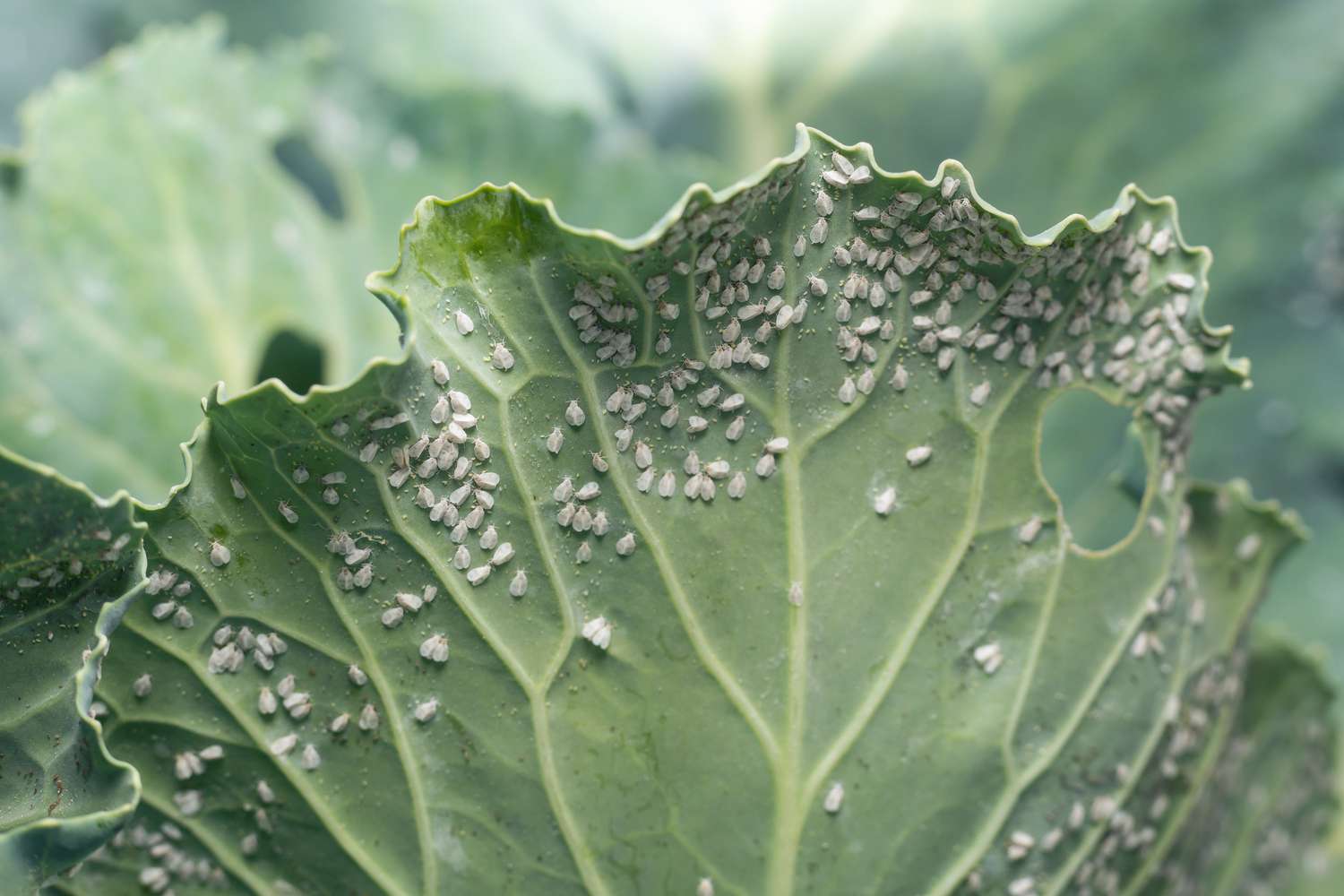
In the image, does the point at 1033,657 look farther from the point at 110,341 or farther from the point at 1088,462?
the point at 110,341

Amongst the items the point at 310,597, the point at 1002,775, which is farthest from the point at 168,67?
the point at 1002,775

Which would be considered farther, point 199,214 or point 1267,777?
point 199,214

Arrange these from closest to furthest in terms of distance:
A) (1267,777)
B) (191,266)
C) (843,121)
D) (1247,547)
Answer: (1247,547) < (1267,777) < (191,266) < (843,121)

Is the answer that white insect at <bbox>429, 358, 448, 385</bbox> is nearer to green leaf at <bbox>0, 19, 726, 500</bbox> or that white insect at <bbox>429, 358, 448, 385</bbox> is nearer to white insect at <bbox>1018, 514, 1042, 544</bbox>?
white insect at <bbox>1018, 514, 1042, 544</bbox>

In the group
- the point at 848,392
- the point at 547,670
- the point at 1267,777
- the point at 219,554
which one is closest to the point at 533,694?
the point at 547,670

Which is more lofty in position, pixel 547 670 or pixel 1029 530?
pixel 1029 530

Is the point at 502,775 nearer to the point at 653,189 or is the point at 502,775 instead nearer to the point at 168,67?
the point at 653,189

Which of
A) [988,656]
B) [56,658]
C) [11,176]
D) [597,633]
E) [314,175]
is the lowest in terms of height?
[56,658]
